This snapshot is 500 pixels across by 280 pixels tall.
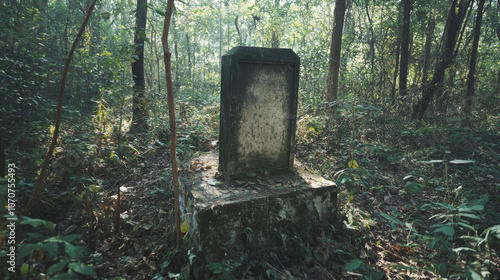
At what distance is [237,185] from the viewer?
3.03 metres

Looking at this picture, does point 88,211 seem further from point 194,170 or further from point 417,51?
point 417,51

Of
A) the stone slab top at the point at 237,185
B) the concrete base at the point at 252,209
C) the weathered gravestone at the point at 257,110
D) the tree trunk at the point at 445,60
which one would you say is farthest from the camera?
the tree trunk at the point at 445,60

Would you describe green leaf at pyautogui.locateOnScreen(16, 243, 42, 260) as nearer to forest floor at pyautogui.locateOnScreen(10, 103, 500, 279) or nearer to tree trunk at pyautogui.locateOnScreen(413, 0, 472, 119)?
forest floor at pyautogui.locateOnScreen(10, 103, 500, 279)

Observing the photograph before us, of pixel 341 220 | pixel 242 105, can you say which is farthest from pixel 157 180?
pixel 341 220

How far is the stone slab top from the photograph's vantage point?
269 cm

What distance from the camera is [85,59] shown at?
7406mm

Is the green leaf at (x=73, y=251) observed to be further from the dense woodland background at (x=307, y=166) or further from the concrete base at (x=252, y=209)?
the concrete base at (x=252, y=209)

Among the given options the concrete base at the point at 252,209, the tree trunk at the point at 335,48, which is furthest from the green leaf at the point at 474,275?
the tree trunk at the point at 335,48

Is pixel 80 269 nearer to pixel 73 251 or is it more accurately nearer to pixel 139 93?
pixel 73 251

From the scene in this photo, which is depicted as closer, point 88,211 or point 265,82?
point 88,211

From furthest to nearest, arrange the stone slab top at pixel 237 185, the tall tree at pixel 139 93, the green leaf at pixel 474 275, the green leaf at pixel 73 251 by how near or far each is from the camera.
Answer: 1. the tall tree at pixel 139 93
2. the stone slab top at pixel 237 185
3. the green leaf at pixel 474 275
4. the green leaf at pixel 73 251

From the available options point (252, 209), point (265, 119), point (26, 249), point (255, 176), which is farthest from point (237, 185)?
point (26, 249)

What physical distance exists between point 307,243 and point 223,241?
841mm

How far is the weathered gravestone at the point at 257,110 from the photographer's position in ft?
9.85
